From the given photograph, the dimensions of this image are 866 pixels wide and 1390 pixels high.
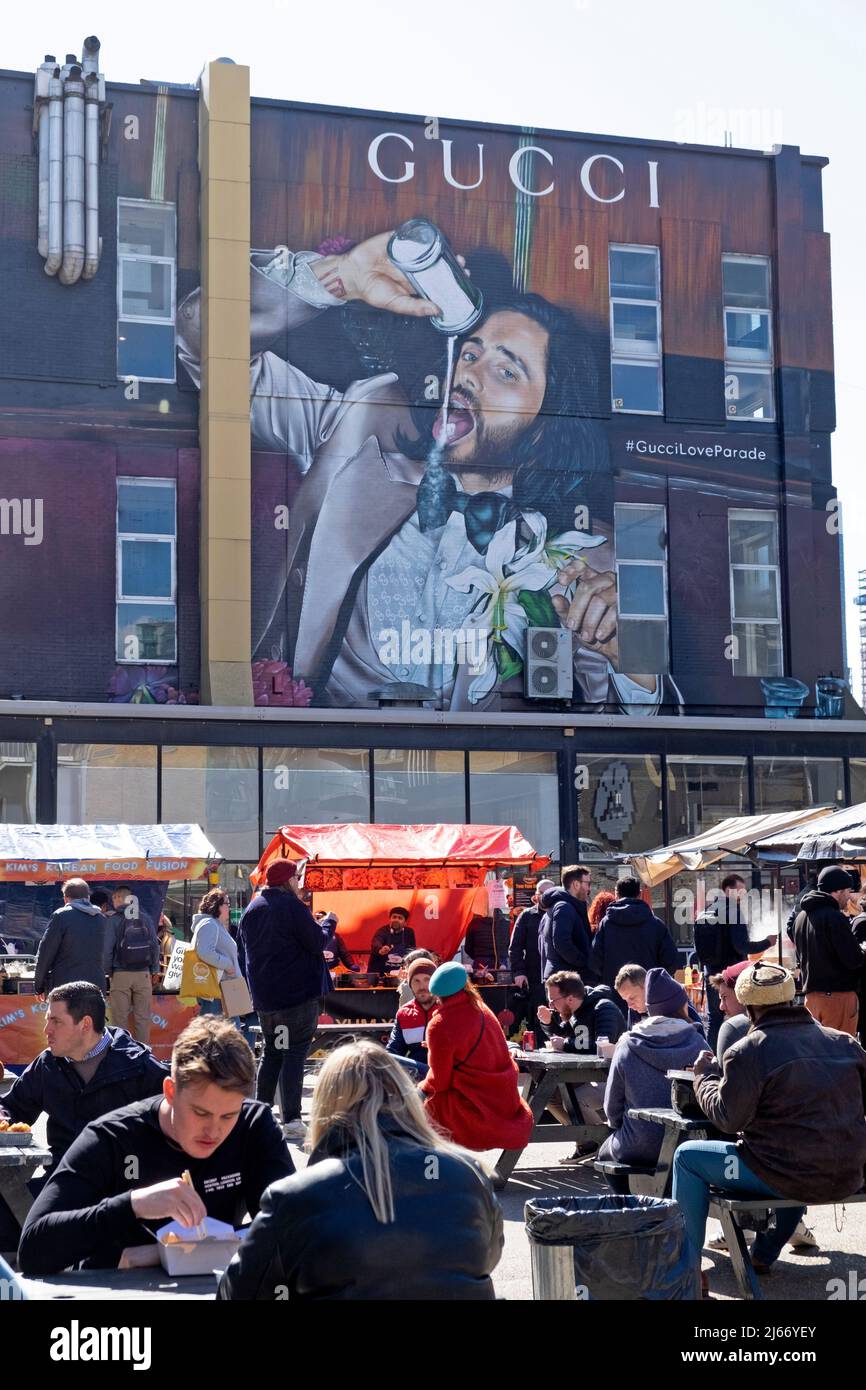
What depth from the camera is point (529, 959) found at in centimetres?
1831

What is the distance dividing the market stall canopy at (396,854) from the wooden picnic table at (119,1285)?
14655 millimetres

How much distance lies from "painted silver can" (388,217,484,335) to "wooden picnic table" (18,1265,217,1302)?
25.4 metres

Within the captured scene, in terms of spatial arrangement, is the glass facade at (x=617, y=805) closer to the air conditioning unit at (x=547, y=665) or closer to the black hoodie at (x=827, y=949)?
the air conditioning unit at (x=547, y=665)

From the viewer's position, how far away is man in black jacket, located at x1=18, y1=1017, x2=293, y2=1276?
5.40m

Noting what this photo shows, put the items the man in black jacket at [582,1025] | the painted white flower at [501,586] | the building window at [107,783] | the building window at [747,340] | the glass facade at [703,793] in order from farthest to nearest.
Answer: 1. the building window at [747,340]
2. the glass facade at [703,793]
3. the painted white flower at [501,586]
4. the building window at [107,783]
5. the man in black jacket at [582,1025]

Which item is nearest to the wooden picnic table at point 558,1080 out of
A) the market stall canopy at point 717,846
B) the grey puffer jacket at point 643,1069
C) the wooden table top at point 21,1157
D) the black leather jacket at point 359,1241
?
the grey puffer jacket at point 643,1069

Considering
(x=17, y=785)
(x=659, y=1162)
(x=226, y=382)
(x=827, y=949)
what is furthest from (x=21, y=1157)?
(x=226, y=382)

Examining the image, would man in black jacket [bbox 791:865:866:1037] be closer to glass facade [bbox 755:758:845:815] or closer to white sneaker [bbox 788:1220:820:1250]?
white sneaker [bbox 788:1220:820:1250]

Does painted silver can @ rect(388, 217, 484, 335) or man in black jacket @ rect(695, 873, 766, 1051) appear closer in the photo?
man in black jacket @ rect(695, 873, 766, 1051)

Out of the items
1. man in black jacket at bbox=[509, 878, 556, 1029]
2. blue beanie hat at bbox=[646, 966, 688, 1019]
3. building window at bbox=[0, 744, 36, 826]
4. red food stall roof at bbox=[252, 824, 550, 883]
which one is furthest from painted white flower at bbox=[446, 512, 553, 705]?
blue beanie hat at bbox=[646, 966, 688, 1019]

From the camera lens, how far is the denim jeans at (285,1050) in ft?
43.7

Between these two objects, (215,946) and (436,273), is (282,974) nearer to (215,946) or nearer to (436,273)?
(215,946)

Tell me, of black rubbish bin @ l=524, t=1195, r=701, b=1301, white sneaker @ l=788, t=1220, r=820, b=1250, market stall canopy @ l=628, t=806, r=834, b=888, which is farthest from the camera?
market stall canopy @ l=628, t=806, r=834, b=888

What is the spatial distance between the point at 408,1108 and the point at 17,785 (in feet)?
74.5
